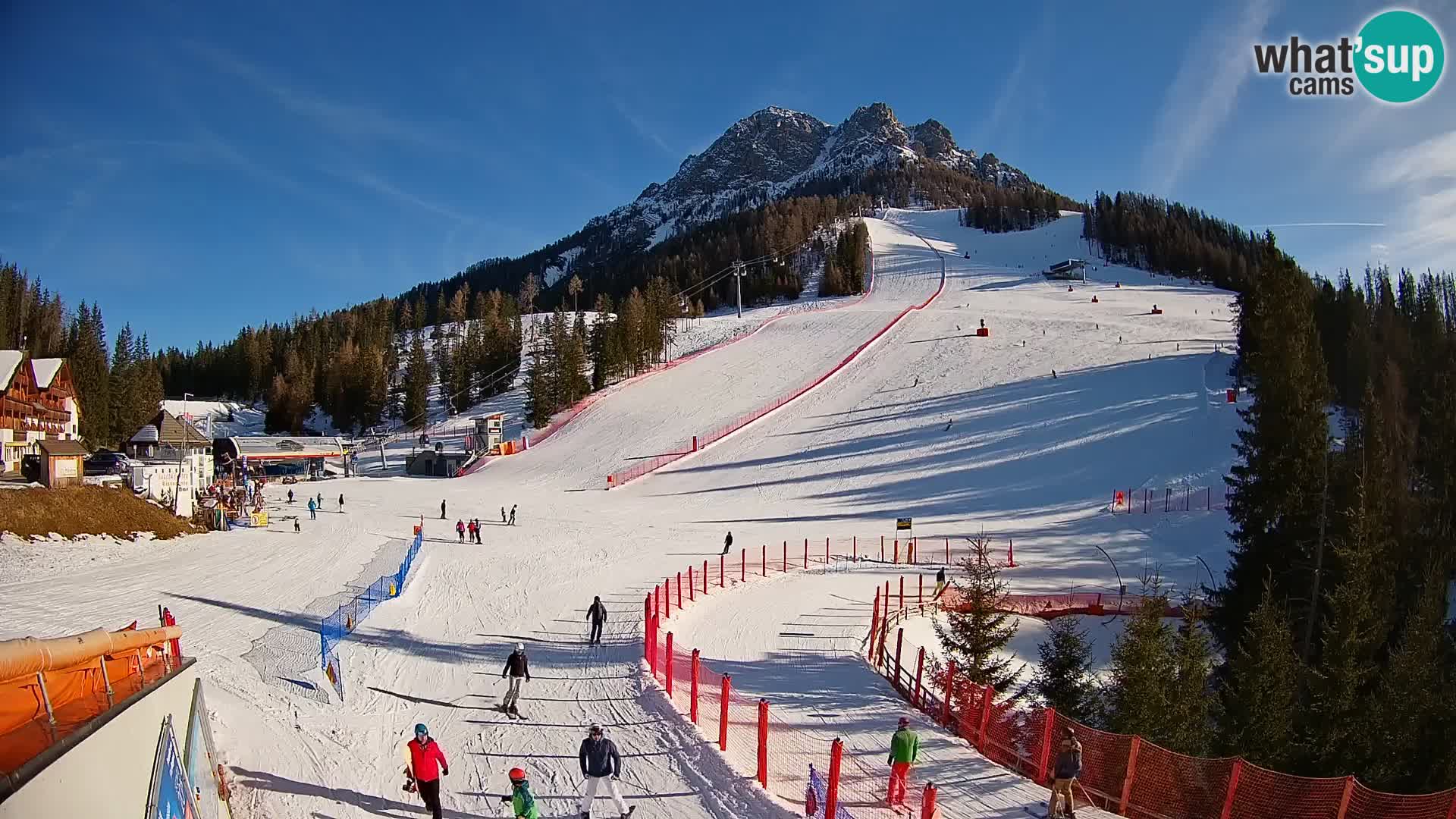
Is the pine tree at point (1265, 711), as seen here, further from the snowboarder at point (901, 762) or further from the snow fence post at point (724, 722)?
the snow fence post at point (724, 722)

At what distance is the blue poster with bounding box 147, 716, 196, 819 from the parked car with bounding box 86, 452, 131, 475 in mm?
39977

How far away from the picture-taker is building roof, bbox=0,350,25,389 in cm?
4209

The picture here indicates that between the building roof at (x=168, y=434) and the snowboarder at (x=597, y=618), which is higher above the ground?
the building roof at (x=168, y=434)

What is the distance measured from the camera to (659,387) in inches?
2589

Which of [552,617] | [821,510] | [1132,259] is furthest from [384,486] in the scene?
[1132,259]

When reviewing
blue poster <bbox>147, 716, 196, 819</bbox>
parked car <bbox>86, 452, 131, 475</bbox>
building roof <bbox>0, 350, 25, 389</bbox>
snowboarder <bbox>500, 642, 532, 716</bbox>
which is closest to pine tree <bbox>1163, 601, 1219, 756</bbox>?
snowboarder <bbox>500, 642, 532, 716</bbox>

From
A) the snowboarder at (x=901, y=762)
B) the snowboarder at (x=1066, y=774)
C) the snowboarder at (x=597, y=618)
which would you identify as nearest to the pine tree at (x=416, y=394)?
the snowboarder at (x=597, y=618)

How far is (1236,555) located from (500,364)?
82005 millimetres

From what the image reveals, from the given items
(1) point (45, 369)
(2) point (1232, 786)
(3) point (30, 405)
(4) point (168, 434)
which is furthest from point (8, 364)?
(2) point (1232, 786)

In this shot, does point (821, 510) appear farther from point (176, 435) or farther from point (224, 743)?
point (176, 435)

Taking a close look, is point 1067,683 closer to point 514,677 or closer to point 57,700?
point 514,677

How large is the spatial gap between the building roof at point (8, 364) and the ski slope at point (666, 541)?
1480 centimetres

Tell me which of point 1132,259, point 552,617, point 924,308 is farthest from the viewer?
point 1132,259

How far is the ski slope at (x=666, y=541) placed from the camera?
1105 centimetres
